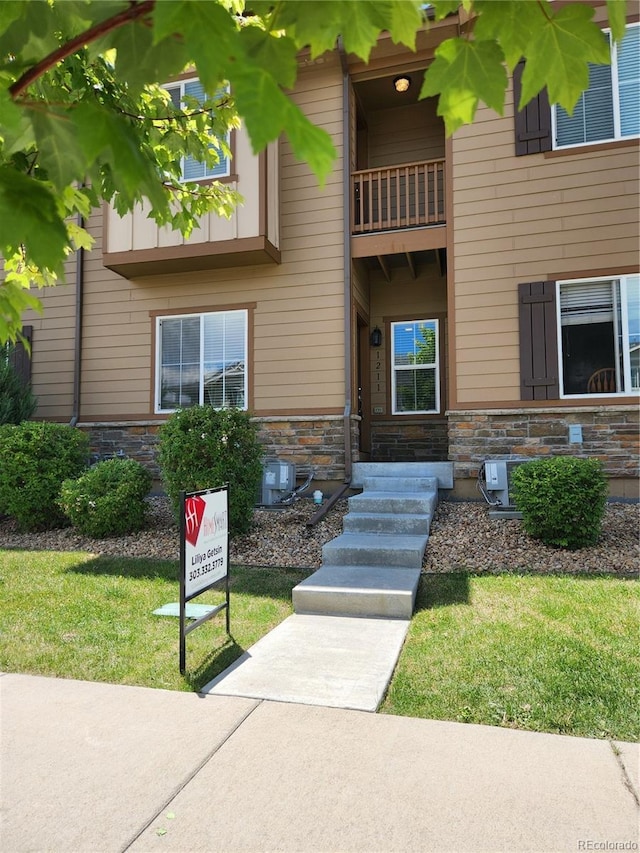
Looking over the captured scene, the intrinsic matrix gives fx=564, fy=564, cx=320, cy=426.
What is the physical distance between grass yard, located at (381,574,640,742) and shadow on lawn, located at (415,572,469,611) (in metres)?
0.02

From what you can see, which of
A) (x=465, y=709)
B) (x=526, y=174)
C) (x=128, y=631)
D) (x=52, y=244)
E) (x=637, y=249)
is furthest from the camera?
(x=526, y=174)

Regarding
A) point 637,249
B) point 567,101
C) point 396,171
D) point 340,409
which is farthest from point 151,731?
point 396,171

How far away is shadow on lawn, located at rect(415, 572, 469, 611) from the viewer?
4664 mm

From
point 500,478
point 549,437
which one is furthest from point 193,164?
point 549,437

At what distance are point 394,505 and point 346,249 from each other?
410 cm

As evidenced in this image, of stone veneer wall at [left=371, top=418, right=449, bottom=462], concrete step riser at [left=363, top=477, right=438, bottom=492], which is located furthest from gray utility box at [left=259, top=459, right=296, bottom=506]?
stone veneer wall at [left=371, top=418, right=449, bottom=462]

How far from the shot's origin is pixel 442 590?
496 centimetres

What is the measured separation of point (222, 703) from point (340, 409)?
228 inches

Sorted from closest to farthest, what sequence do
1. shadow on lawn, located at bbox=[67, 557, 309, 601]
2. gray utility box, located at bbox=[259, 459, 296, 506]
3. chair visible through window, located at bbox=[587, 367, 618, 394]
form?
shadow on lawn, located at bbox=[67, 557, 309, 601] → chair visible through window, located at bbox=[587, 367, 618, 394] → gray utility box, located at bbox=[259, 459, 296, 506]

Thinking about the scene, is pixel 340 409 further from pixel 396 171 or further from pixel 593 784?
pixel 593 784

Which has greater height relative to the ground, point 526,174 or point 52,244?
point 526,174

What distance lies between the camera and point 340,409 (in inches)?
336

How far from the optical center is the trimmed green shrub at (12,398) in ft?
28.3

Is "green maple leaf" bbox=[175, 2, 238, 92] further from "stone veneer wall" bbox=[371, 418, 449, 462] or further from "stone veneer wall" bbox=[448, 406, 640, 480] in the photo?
"stone veneer wall" bbox=[371, 418, 449, 462]
